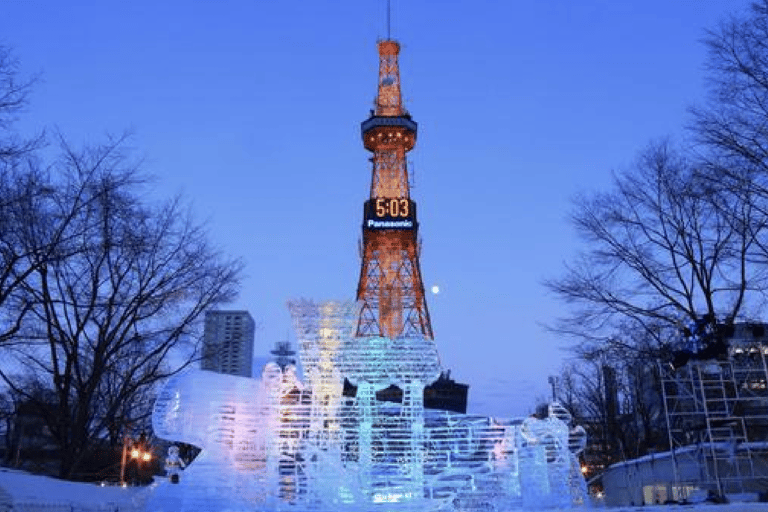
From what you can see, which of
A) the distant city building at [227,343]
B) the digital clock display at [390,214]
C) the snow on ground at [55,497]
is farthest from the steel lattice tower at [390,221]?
the snow on ground at [55,497]

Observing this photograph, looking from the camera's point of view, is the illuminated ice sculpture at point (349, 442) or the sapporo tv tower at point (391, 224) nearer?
the illuminated ice sculpture at point (349, 442)

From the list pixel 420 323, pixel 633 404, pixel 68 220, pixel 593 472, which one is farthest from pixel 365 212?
pixel 68 220

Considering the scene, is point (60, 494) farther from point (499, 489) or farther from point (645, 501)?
point (645, 501)

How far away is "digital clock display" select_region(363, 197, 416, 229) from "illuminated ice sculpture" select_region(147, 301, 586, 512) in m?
46.5

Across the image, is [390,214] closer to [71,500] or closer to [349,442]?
[71,500]

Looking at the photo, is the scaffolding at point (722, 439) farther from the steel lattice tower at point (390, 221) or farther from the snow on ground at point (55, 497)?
the steel lattice tower at point (390, 221)

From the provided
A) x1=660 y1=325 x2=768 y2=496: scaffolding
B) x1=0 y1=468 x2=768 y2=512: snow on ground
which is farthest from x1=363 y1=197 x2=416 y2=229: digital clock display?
x1=0 y1=468 x2=768 y2=512: snow on ground

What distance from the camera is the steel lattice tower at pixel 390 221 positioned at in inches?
2170

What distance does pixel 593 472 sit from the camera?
151 feet

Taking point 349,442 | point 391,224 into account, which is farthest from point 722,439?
point 391,224

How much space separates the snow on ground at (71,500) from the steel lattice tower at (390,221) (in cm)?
4058

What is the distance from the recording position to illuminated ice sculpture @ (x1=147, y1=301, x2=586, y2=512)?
9484mm

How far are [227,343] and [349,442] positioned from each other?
8.53 m

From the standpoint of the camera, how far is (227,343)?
17688 mm
